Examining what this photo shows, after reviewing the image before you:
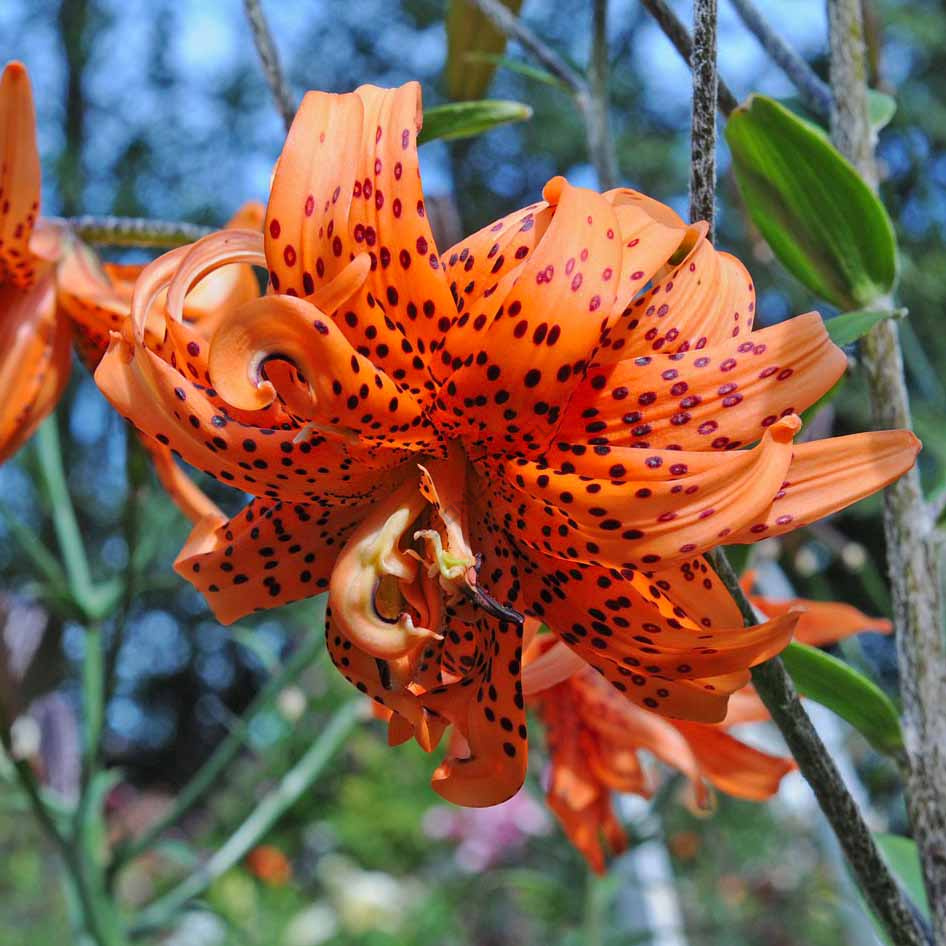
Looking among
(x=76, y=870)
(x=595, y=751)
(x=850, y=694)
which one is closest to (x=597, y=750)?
(x=595, y=751)

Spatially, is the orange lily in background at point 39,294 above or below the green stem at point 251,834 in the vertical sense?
above

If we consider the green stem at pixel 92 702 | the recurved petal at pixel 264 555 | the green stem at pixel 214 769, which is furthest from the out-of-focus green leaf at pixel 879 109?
the green stem at pixel 92 702

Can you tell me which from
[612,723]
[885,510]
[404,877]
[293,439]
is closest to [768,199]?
[885,510]

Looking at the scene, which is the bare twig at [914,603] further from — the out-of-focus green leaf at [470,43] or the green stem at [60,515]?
the green stem at [60,515]

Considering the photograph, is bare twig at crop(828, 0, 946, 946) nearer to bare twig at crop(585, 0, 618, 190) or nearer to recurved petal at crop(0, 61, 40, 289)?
bare twig at crop(585, 0, 618, 190)

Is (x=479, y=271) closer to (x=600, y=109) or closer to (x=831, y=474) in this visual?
(x=831, y=474)

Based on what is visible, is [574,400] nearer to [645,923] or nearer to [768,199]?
[768,199]
